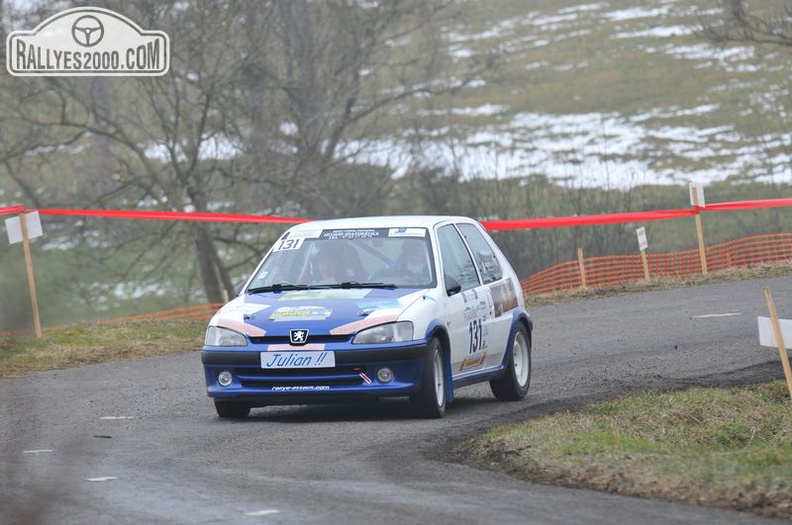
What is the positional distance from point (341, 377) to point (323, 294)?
33.4 inches

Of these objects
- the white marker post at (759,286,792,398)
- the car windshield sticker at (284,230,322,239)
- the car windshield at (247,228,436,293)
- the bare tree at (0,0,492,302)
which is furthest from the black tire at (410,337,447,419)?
the bare tree at (0,0,492,302)

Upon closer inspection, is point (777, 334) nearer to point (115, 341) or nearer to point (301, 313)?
point (301, 313)

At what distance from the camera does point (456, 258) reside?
38.5 ft

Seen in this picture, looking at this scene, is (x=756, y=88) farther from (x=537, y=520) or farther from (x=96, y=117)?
(x=537, y=520)

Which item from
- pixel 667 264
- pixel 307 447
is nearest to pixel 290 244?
pixel 307 447

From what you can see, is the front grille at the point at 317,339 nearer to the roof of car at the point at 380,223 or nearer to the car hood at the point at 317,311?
the car hood at the point at 317,311

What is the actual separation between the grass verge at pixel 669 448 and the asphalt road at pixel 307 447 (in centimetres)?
23

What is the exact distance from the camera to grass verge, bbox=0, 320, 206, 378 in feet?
55.7

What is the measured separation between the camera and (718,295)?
71.4 ft

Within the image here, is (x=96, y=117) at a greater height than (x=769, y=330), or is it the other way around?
(x=96, y=117)

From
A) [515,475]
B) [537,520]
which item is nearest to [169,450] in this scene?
[515,475]

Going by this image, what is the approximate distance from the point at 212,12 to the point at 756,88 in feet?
185

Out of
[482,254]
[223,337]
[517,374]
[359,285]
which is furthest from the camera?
[482,254]

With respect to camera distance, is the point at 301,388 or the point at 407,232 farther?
the point at 407,232
